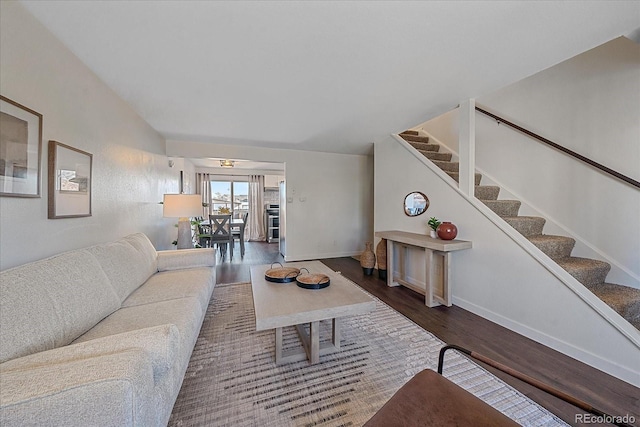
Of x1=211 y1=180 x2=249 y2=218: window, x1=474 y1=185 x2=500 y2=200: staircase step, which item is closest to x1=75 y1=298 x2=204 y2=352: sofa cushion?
x1=474 y1=185 x2=500 y2=200: staircase step

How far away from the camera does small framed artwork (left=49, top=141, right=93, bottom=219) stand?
1.65 metres

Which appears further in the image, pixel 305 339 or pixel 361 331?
pixel 361 331

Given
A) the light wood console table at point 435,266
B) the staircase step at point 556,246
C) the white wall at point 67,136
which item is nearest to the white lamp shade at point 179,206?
the white wall at point 67,136

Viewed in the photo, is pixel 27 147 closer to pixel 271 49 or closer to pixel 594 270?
pixel 271 49

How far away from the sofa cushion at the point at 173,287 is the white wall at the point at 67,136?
1.94 ft

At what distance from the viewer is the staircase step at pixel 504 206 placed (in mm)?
2838

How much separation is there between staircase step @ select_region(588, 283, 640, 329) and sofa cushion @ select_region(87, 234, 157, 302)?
12.0 feet

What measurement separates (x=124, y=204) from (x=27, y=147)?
129cm

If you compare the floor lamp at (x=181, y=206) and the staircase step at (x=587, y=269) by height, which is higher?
the floor lamp at (x=181, y=206)

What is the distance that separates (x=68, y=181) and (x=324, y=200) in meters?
3.98

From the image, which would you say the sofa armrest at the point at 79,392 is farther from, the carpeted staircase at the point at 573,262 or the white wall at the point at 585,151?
the white wall at the point at 585,151

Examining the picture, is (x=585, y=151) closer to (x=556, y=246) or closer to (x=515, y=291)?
(x=556, y=246)

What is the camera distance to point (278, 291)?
183 centimetres

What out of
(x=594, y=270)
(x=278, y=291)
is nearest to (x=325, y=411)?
(x=278, y=291)
